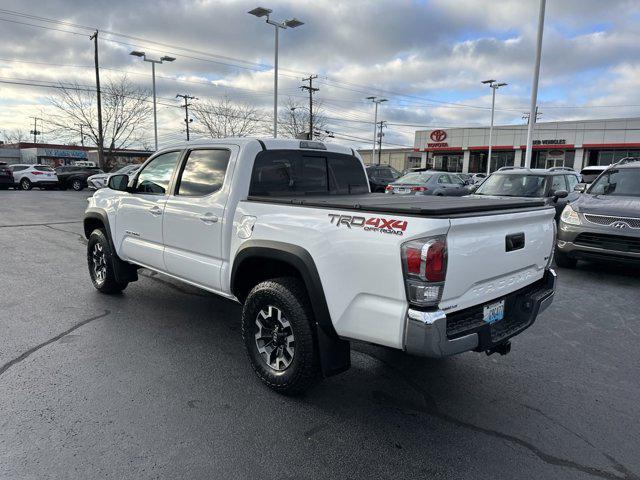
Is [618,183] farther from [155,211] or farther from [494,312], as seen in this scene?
[155,211]

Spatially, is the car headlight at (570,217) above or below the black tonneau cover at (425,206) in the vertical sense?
below

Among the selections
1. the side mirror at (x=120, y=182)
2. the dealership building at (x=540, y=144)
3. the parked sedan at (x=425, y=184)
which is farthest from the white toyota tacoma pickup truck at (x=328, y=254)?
the dealership building at (x=540, y=144)

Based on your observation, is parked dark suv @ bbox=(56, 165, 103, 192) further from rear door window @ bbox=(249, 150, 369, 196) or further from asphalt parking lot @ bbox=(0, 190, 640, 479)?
rear door window @ bbox=(249, 150, 369, 196)

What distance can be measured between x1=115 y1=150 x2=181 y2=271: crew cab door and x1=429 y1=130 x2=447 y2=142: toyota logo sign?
48.6 m

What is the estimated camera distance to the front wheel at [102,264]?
559cm

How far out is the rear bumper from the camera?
8.52 ft

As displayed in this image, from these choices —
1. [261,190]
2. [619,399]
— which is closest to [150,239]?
[261,190]

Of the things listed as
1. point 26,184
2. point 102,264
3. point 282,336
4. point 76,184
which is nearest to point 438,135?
point 76,184

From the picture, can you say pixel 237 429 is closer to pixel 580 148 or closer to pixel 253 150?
pixel 253 150

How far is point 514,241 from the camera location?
3180 millimetres

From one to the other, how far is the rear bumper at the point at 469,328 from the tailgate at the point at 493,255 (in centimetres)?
11

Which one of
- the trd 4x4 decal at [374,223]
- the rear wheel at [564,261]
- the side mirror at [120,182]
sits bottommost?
the rear wheel at [564,261]

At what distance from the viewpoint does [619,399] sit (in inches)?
136

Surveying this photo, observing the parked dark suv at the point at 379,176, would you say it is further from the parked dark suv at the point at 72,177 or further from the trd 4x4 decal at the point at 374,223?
the trd 4x4 decal at the point at 374,223
